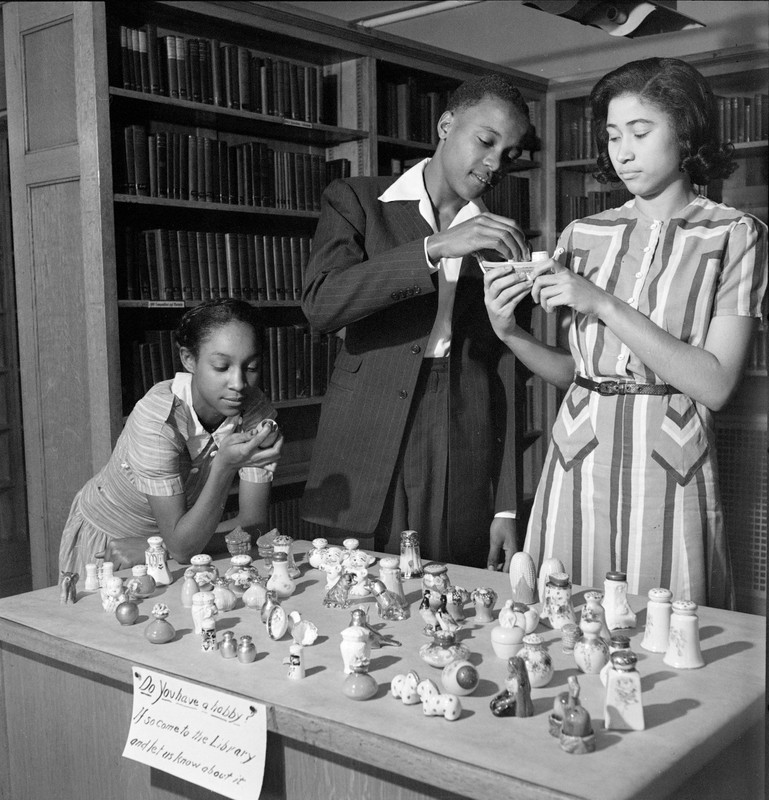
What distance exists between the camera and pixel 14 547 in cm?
313

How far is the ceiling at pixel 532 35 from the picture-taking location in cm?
251

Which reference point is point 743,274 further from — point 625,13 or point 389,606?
point 625,13

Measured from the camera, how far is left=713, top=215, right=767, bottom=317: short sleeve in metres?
1.21

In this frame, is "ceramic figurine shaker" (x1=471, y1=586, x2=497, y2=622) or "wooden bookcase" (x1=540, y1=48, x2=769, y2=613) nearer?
"ceramic figurine shaker" (x1=471, y1=586, x2=497, y2=622)

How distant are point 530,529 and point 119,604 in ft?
2.19

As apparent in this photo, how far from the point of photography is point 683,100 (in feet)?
4.08

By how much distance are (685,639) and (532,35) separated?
89.7 inches

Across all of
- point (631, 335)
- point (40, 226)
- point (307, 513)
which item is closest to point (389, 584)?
point (631, 335)

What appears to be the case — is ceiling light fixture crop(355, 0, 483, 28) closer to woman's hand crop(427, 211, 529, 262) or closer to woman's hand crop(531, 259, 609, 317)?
woman's hand crop(427, 211, 529, 262)

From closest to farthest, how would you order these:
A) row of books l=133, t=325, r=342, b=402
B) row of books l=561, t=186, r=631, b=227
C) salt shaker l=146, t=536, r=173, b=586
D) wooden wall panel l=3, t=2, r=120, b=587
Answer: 1. salt shaker l=146, t=536, r=173, b=586
2. wooden wall panel l=3, t=2, r=120, b=587
3. row of books l=133, t=325, r=342, b=402
4. row of books l=561, t=186, r=631, b=227

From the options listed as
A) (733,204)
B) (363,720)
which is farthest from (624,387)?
(733,204)

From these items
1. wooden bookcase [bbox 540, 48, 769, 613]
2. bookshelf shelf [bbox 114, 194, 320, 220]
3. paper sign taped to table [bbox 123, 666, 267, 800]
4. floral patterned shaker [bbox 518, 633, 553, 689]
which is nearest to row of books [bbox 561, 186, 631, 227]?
wooden bookcase [bbox 540, 48, 769, 613]

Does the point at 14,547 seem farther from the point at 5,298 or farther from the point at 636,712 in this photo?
the point at 636,712

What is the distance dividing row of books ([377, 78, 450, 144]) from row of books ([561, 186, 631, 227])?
0.67m
